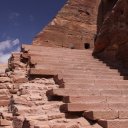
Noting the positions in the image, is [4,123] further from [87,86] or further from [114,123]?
[114,123]

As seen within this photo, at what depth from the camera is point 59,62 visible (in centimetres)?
891

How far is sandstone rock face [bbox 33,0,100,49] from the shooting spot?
17.0 meters

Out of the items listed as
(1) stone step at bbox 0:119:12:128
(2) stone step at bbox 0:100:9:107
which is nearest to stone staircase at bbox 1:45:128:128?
(1) stone step at bbox 0:119:12:128

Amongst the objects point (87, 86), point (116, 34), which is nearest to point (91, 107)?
point (87, 86)

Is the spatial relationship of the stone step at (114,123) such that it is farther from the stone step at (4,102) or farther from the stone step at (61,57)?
the stone step at (61,57)

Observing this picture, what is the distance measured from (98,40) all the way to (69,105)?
16.9ft

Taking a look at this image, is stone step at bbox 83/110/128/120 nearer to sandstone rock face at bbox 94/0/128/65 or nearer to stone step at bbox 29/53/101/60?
stone step at bbox 29/53/101/60

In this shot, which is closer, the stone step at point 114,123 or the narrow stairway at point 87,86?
the stone step at point 114,123

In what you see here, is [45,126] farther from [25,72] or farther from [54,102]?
[25,72]

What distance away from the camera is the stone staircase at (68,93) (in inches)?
204

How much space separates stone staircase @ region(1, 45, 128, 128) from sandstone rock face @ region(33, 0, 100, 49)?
7.74m

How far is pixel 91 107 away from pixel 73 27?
12.8 metres

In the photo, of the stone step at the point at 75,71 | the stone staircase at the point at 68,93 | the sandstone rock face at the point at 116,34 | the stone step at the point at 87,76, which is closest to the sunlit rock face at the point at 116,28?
the sandstone rock face at the point at 116,34

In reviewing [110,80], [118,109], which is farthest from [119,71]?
[118,109]
